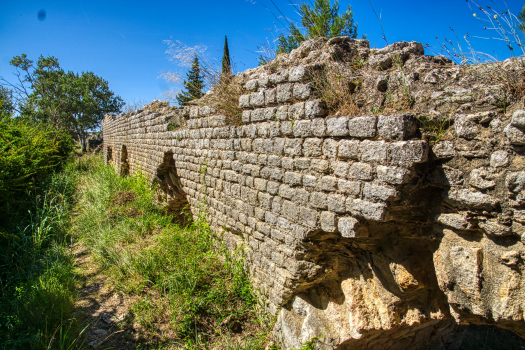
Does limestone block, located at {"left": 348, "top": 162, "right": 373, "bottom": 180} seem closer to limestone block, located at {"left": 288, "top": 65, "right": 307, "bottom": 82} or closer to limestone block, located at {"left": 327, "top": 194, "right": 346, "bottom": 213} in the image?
limestone block, located at {"left": 327, "top": 194, "right": 346, "bottom": 213}

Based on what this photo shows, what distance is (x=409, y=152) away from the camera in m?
1.99

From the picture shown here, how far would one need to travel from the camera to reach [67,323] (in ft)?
11.1

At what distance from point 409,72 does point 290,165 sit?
131 centimetres

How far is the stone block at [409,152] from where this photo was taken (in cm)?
198

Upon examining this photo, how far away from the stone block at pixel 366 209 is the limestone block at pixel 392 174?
7.8 inches

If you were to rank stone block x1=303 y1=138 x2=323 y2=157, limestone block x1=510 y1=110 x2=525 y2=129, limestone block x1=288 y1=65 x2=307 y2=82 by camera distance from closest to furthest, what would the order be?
limestone block x1=510 y1=110 x2=525 y2=129
stone block x1=303 y1=138 x2=323 y2=157
limestone block x1=288 y1=65 x2=307 y2=82

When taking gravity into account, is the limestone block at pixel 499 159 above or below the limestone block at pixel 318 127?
below

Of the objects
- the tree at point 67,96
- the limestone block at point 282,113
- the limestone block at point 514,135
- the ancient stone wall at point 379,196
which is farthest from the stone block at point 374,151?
the tree at point 67,96

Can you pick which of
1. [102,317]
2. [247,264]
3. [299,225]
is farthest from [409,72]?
[102,317]

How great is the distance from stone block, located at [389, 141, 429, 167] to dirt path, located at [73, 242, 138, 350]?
134 inches

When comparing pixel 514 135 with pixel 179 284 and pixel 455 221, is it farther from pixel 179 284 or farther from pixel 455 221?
pixel 179 284

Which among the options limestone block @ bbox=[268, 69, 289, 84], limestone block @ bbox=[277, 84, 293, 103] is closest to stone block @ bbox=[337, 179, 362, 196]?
limestone block @ bbox=[277, 84, 293, 103]

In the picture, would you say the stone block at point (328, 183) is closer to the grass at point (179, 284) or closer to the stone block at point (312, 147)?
the stone block at point (312, 147)

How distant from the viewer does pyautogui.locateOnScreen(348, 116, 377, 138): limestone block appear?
2.19 m
